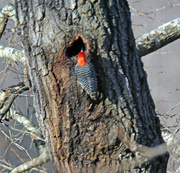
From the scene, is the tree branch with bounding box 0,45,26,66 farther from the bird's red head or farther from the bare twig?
the bird's red head

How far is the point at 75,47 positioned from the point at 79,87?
0.59 feet

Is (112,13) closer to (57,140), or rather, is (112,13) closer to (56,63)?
(56,63)

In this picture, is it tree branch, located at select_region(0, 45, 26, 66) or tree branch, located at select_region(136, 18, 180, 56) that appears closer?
tree branch, located at select_region(136, 18, 180, 56)

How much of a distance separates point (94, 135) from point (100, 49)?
0.40m

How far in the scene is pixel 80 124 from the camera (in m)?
1.11

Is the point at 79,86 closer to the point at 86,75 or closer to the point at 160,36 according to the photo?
the point at 86,75

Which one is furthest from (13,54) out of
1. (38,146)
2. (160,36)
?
(160,36)

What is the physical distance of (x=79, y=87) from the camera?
3.53 feet

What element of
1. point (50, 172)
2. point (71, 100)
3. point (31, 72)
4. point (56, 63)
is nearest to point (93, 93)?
point (71, 100)

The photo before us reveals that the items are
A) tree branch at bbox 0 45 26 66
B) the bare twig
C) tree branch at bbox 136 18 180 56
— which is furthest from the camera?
the bare twig

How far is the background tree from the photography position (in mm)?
1047

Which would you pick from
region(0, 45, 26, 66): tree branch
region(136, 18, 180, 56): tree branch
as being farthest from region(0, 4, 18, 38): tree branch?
region(136, 18, 180, 56): tree branch

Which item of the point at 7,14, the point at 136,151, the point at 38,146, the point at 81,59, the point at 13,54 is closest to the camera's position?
the point at 81,59

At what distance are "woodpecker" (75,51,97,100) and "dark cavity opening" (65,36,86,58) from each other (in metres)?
0.06
